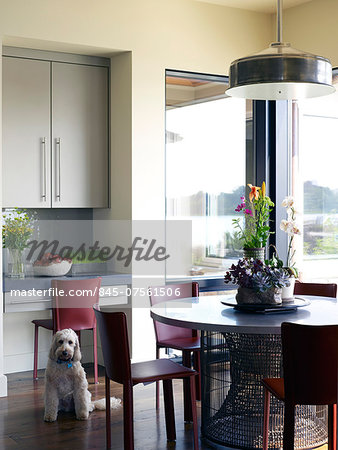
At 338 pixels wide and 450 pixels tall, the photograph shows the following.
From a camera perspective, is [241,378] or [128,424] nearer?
[128,424]

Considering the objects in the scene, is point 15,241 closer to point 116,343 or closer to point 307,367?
point 116,343

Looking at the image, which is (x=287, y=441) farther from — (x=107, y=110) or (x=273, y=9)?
(x=273, y=9)

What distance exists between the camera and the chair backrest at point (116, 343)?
10.5 feet

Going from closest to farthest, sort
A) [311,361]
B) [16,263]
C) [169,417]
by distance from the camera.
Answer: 1. [311,361]
2. [169,417]
3. [16,263]

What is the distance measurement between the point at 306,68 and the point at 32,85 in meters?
2.76

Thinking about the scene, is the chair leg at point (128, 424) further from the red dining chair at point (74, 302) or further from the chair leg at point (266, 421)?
the red dining chair at point (74, 302)

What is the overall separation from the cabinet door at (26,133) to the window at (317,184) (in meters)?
2.12

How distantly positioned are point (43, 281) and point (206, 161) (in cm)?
178

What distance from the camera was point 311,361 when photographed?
279 centimetres

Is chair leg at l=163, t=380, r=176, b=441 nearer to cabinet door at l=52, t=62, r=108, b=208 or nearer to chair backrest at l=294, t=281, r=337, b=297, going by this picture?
chair backrest at l=294, t=281, r=337, b=297

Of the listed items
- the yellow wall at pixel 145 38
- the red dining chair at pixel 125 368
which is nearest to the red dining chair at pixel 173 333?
the red dining chair at pixel 125 368

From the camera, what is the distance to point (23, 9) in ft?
15.4

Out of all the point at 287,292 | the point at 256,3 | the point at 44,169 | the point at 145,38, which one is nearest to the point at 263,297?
the point at 287,292

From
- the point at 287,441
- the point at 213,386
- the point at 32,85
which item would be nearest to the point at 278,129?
the point at 32,85
